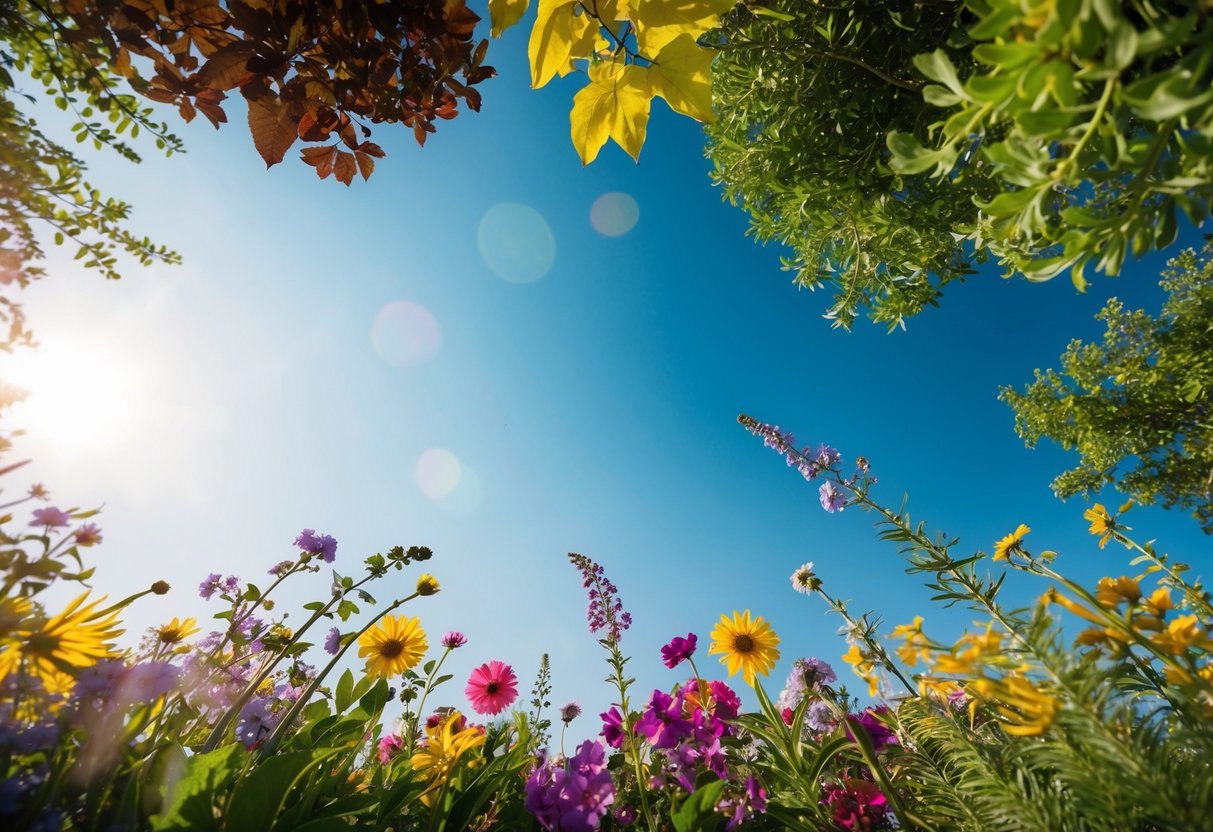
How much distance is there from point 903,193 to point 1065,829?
351 cm

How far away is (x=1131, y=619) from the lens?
69cm

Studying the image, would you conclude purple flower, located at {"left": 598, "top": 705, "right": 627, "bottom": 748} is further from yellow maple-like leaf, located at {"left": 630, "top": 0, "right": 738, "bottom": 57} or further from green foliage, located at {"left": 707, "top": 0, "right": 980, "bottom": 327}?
green foliage, located at {"left": 707, "top": 0, "right": 980, "bottom": 327}

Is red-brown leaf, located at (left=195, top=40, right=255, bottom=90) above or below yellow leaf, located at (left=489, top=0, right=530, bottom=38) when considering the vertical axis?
below

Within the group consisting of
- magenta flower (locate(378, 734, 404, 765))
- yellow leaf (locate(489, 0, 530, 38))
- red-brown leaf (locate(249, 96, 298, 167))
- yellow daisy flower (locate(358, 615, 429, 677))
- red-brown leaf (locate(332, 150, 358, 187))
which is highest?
red-brown leaf (locate(332, 150, 358, 187))

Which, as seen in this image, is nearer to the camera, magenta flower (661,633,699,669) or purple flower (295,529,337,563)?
magenta flower (661,633,699,669)

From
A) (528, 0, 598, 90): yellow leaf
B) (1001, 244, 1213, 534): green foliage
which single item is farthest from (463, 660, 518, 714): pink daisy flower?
(1001, 244, 1213, 534): green foliage

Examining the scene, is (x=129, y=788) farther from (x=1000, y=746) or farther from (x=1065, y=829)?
(x=1000, y=746)

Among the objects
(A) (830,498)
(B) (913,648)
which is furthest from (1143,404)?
(B) (913,648)

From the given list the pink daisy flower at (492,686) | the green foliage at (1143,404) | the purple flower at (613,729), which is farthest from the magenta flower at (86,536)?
the green foliage at (1143,404)

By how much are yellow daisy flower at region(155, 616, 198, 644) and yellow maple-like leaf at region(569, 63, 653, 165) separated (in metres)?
2.50

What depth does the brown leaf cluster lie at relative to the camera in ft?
3.21

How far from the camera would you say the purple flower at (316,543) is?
Result: 248 cm

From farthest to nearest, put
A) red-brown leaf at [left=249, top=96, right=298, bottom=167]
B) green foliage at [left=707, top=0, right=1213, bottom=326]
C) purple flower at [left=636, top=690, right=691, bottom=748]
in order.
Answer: purple flower at [left=636, top=690, right=691, bottom=748]
red-brown leaf at [left=249, top=96, right=298, bottom=167]
green foliage at [left=707, top=0, right=1213, bottom=326]

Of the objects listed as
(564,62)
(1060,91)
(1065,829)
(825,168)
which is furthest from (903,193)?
(1065,829)
